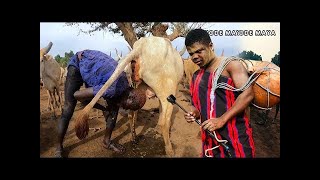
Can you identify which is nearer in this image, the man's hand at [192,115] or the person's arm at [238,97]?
the person's arm at [238,97]

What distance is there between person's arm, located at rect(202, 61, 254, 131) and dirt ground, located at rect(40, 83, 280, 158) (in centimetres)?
231

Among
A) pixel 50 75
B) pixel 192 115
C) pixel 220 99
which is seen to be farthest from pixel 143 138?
pixel 220 99

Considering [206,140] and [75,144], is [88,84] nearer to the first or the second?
[75,144]

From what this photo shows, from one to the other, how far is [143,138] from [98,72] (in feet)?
5.53

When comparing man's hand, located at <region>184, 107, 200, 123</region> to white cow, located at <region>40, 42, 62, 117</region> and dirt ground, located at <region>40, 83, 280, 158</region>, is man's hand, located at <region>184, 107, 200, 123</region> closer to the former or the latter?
dirt ground, located at <region>40, 83, 280, 158</region>

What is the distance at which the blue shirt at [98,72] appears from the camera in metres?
3.68

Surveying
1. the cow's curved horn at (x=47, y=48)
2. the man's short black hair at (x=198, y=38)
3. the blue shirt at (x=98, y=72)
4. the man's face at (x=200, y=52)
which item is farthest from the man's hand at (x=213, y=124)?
the cow's curved horn at (x=47, y=48)

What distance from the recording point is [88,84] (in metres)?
3.76

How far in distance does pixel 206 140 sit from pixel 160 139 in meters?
2.52

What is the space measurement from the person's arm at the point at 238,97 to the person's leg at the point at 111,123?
6.80 ft

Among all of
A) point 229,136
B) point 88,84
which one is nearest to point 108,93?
point 88,84

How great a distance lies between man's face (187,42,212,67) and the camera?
7.22ft

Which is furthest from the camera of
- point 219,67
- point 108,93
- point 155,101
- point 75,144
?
point 155,101

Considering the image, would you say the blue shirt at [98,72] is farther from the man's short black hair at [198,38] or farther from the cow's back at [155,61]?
the man's short black hair at [198,38]
